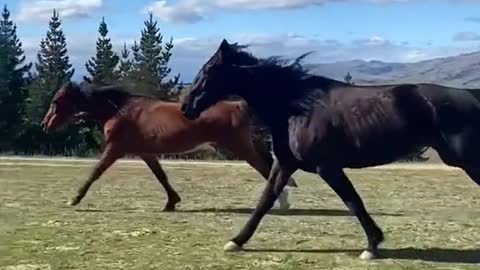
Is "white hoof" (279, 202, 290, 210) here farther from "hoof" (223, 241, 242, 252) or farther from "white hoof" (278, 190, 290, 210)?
"hoof" (223, 241, 242, 252)

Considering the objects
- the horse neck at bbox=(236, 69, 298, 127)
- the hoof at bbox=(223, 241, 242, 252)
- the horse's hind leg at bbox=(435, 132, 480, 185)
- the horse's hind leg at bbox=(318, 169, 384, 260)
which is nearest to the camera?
the horse's hind leg at bbox=(435, 132, 480, 185)

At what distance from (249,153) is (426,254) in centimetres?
398

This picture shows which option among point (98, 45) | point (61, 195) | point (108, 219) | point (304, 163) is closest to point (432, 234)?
point (304, 163)

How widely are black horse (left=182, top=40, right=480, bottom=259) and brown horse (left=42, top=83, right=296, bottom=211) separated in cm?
304

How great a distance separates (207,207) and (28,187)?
406 centimetres

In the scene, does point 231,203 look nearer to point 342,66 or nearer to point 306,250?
point 342,66

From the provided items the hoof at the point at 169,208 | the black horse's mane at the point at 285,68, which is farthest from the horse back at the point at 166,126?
the black horse's mane at the point at 285,68

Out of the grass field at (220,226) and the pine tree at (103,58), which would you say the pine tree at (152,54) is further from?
the grass field at (220,226)

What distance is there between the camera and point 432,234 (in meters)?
10.2

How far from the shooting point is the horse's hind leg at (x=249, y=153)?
484 inches

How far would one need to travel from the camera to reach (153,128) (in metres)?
12.6

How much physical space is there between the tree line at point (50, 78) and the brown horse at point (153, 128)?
57.5 ft

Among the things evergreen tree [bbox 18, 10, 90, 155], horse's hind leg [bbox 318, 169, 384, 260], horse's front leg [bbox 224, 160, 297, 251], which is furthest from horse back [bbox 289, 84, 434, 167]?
evergreen tree [bbox 18, 10, 90, 155]

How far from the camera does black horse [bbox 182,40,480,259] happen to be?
27.3 ft
